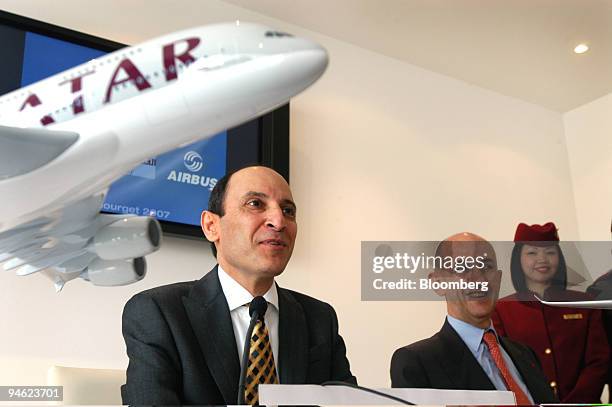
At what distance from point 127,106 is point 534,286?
33.2 inches

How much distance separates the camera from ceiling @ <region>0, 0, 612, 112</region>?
2.25 m

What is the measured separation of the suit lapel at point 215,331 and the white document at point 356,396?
0.35 meters

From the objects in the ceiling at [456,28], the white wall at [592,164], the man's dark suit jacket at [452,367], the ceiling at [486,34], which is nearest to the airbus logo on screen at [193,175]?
the ceiling at [456,28]

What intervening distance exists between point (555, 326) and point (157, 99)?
936mm

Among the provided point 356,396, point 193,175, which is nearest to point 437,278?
point 356,396

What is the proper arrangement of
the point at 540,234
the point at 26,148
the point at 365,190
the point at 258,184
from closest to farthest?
the point at 26,148, the point at 258,184, the point at 540,234, the point at 365,190

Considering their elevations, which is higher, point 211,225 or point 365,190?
point 365,190

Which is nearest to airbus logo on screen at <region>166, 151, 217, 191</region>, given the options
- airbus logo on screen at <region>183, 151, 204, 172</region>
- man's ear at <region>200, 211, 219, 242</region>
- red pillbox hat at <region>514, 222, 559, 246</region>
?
airbus logo on screen at <region>183, 151, 204, 172</region>

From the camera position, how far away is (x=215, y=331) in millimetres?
1075

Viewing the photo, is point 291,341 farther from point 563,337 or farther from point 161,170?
point 161,170

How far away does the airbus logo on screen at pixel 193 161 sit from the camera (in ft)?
6.48

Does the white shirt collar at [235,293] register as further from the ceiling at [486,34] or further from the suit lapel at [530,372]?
the ceiling at [486,34]

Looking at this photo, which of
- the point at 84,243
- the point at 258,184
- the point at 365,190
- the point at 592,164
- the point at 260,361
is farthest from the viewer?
the point at 592,164

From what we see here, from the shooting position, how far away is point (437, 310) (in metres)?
1.11
